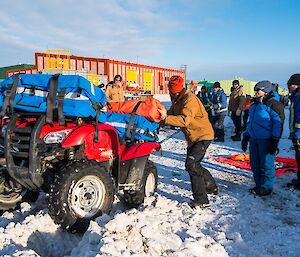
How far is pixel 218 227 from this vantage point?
369 cm

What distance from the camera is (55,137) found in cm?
346

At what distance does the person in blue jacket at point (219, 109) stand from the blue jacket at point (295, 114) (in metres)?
4.86

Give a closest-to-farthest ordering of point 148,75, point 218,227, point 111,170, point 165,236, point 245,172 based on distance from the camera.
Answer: point 165,236 → point 218,227 → point 111,170 → point 245,172 → point 148,75

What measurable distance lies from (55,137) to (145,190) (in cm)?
164

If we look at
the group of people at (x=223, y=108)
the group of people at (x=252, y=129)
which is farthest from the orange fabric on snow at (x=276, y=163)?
the group of people at (x=223, y=108)

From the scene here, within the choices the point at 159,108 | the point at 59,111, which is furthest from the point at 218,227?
the point at 59,111

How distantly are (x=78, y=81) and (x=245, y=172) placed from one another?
4.30 meters

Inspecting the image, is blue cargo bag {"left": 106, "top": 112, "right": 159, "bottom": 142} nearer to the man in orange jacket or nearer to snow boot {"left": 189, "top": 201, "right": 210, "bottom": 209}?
the man in orange jacket

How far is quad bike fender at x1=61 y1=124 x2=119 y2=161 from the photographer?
11.6 ft

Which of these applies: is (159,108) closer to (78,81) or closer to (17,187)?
(78,81)

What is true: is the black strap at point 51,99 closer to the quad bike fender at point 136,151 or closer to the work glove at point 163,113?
the quad bike fender at point 136,151

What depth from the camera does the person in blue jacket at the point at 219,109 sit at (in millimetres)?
10422

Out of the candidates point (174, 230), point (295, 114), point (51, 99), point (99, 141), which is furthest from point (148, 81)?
point (174, 230)

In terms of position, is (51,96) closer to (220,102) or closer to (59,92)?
(59,92)
